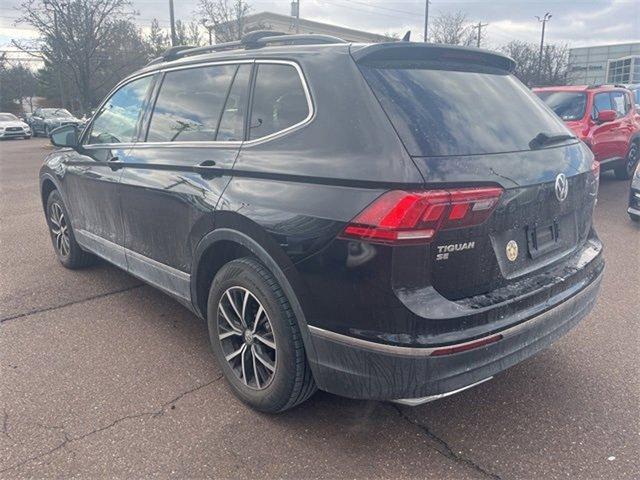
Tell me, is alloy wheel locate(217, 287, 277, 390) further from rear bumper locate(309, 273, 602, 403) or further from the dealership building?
the dealership building

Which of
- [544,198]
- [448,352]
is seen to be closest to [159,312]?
[448,352]

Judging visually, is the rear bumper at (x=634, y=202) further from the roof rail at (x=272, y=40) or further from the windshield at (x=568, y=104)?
the roof rail at (x=272, y=40)

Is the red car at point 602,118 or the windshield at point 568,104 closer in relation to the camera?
the red car at point 602,118

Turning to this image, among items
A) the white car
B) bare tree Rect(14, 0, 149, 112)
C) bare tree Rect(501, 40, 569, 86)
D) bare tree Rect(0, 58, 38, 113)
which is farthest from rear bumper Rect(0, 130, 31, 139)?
bare tree Rect(501, 40, 569, 86)

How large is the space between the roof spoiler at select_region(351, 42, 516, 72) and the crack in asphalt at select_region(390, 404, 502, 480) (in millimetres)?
1859

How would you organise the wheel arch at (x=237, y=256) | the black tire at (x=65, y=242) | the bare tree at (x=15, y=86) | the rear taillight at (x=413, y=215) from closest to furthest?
the rear taillight at (x=413, y=215)
the wheel arch at (x=237, y=256)
the black tire at (x=65, y=242)
the bare tree at (x=15, y=86)

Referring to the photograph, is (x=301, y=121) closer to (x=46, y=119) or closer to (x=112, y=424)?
(x=112, y=424)

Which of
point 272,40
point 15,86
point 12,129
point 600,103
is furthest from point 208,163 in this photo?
point 15,86

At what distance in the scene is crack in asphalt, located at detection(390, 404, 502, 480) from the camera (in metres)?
2.40

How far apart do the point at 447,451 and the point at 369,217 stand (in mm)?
1255

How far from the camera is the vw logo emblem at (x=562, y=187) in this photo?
2605 mm

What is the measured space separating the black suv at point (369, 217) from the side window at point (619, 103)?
787 centimetres

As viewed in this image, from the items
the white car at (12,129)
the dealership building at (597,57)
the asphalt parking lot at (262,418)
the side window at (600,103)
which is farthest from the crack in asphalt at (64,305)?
the dealership building at (597,57)

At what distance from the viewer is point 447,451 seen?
2.55 meters
